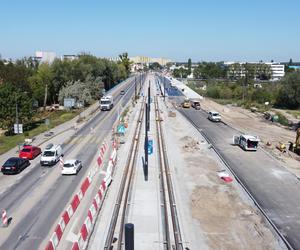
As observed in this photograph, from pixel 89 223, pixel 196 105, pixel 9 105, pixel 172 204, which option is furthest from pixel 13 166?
pixel 196 105

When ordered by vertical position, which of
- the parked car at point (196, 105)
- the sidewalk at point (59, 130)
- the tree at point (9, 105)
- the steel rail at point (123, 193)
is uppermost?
the tree at point (9, 105)

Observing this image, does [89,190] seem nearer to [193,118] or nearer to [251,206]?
[251,206]

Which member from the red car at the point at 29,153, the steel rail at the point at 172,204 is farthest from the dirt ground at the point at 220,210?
the red car at the point at 29,153

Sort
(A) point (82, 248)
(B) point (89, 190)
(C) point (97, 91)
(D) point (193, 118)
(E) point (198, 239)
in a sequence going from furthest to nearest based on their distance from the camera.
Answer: (C) point (97, 91), (D) point (193, 118), (B) point (89, 190), (E) point (198, 239), (A) point (82, 248)

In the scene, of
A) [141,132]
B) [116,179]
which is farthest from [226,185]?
[141,132]

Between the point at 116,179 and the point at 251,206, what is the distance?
37.5 ft

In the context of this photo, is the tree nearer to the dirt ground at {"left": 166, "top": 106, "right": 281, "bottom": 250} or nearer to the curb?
the dirt ground at {"left": 166, "top": 106, "right": 281, "bottom": 250}

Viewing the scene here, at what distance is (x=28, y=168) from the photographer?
1340 inches

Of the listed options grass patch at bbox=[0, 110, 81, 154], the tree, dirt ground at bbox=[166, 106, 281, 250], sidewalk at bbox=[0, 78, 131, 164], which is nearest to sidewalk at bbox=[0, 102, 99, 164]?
sidewalk at bbox=[0, 78, 131, 164]

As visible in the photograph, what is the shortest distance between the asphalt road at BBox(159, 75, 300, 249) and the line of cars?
1505cm

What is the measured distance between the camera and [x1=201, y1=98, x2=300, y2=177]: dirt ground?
39.5 meters

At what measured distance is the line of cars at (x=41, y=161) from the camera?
31844 millimetres

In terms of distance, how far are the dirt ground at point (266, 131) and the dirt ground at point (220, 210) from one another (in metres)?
7.92

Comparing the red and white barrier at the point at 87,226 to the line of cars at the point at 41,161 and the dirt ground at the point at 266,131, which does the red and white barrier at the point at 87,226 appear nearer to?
the line of cars at the point at 41,161
